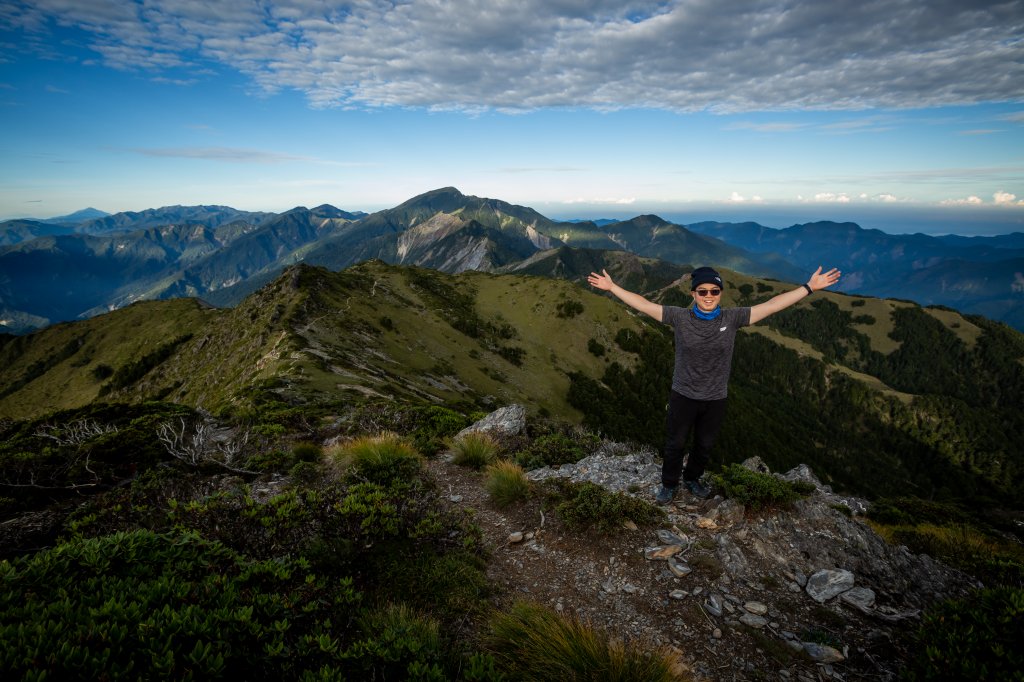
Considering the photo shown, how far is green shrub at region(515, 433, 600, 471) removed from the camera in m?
13.4

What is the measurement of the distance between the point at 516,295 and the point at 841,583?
457ft

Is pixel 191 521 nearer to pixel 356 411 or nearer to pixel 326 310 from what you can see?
pixel 356 411

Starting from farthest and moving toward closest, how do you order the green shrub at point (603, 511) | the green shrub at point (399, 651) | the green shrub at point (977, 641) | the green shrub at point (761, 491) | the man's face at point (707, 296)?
the green shrub at point (603, 511)
the green shrub at point (761, 491)
the man's face at point (707, 296)
the green shrub at point (977, 641)
the green shrub at point (399, 651)

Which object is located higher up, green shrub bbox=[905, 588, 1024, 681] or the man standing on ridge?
the man standing on ridge

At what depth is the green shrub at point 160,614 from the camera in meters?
3.14

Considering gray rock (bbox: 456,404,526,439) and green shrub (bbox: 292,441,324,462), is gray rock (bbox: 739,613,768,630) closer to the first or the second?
gray rock (bbox: 456,404,526,439)

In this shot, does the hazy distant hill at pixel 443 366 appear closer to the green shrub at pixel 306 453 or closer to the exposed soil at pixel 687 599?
the green shrub at pixel 306 453

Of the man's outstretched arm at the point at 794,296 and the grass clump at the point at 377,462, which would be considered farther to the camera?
the grass clump at the point at 377,462

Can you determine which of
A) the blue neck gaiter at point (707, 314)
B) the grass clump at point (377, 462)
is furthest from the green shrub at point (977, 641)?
the grass clump at point (377, 462)

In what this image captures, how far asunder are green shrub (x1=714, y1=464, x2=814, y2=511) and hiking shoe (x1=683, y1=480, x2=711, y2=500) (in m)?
0.41

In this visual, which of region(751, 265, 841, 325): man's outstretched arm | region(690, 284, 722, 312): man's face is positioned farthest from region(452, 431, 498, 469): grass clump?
region(751, 265, 841, 325): man's outstretched arm

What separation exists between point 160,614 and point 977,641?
8.05 metres

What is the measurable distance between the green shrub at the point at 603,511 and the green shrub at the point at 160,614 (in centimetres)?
477

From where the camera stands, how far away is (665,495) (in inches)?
375
